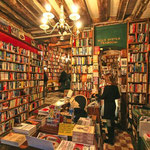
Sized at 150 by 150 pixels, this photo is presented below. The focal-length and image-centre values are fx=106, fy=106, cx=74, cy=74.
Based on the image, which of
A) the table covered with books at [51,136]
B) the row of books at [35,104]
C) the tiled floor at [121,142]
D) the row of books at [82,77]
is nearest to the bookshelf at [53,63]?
the row of books at [35,104]

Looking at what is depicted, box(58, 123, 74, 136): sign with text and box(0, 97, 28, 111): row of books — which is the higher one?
box(58, 123, 74, 136): sign with text

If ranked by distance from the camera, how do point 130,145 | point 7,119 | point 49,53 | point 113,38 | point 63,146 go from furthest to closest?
1. point 49,53
2. point 113,38
3. point 7,119
4. point 130,145
5. point 63,146

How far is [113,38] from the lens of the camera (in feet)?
11.8

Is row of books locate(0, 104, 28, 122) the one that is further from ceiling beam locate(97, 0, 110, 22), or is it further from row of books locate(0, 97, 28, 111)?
ceiling beam locate(97, 0, 110, 22)

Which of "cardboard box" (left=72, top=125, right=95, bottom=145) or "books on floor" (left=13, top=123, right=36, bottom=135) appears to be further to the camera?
"books on floor" (left=13, top=123, right=36, bottom=135)

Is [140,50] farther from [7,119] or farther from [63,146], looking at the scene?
[7,119]

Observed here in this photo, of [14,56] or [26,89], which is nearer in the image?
[14,56]

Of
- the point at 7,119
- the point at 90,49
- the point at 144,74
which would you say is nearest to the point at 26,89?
the point at 7,119

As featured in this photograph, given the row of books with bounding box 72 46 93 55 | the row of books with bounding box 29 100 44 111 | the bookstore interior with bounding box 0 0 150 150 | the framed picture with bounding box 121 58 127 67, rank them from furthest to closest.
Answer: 1. the row of books with bounding box 29 100 44 111
2. the row of books with bounding box 72 46 93 55
3. the framed picture with bounding box 121 58 127 67
4. the bookstore interior with bounding box 0 0 150 150

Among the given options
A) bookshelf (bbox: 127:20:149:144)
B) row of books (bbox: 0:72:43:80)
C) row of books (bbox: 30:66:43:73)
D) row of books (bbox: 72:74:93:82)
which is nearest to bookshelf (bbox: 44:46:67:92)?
row of books (bbox: 30:66:43:73)

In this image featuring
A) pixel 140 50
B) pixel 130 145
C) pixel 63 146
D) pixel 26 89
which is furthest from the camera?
pixel 26 89

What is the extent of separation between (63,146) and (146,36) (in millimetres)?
3632

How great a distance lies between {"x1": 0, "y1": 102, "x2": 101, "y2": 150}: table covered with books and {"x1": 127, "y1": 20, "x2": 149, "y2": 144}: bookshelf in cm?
255

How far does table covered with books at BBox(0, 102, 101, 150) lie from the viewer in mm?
953
